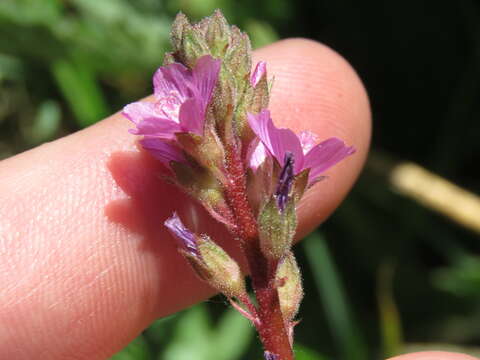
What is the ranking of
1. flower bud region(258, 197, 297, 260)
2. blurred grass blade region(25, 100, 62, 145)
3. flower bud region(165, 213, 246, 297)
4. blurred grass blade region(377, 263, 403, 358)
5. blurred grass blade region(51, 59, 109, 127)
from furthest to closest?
1. blurred grass blade region(25, 100, 62, 145)
2. blurred grass blade region(51, 59, 109, 127)
3. blurred grass blade region(377, 263, 403, 358)
4. flower bud region(165, 213, 246, 297)
5. flower bud region(258, 197, 297, 260)

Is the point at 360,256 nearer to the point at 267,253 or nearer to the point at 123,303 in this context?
the point at 123,303

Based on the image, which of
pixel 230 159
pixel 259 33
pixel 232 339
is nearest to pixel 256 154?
pixel 230 159

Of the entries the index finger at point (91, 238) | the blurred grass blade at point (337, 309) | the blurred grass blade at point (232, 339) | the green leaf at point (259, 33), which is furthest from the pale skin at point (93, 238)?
the green leaf at point (259, 33)

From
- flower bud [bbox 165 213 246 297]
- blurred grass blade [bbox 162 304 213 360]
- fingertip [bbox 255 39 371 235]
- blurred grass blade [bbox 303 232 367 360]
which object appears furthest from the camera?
blurred grass blade [bbox 162 304 213 360]

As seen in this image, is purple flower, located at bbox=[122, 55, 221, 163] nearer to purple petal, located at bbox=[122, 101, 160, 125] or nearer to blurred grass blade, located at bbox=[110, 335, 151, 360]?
purple petal, located at bbox=[122, 101, 160, 125]

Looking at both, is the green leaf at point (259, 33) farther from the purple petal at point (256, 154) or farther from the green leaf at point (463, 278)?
the purple petal at point (256, 154)

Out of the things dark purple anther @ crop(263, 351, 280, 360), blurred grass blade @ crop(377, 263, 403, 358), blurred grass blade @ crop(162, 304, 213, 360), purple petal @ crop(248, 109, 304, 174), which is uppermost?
purple petal @ crop(248, 109, 304, 174)

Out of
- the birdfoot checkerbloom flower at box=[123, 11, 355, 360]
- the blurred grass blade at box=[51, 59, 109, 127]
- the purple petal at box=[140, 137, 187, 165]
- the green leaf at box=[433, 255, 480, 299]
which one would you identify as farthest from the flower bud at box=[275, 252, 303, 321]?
the blurred grass blade at box=[51, 59, 109, 127]
